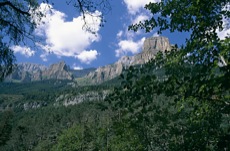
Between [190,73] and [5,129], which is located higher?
[190,73]

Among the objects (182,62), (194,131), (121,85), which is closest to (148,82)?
(121,85)

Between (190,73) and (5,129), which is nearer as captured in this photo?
(190,73)

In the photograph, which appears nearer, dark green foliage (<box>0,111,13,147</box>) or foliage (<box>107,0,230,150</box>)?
foliage (<box>107,0,230,150</box>)

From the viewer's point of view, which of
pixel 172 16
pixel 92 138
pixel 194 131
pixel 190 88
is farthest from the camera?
pixel 92 138

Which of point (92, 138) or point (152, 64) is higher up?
point (152, 64)

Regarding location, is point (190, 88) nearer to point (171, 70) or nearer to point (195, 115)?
point (171, 70)

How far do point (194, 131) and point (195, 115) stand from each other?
1223 millimetres

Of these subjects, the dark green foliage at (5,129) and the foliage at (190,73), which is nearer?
the foliage at (190,73)

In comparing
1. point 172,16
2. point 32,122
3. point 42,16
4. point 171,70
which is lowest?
point 32,122

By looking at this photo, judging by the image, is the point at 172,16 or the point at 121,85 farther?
the point at 172,16

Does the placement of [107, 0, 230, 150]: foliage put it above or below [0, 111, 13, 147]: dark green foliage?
above

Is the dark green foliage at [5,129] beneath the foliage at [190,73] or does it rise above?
beneath

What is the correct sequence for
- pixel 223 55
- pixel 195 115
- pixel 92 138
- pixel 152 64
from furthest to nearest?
pixel 92 138
pixel 195 115
pixel 152 64
pixel 223 55

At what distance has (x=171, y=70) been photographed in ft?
14.5
